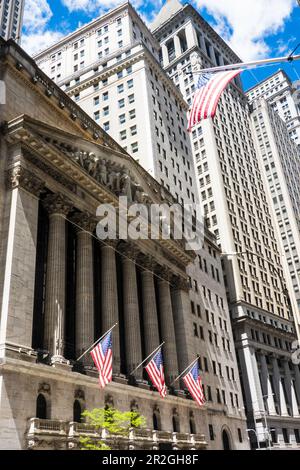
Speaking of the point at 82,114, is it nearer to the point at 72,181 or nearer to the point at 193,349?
the point at 72,181

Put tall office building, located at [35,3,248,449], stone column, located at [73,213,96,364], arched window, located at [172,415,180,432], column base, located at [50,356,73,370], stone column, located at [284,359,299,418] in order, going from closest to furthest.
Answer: column base, located at [50,356,73,370] < stone column, located at [73,213,96,364] < arched window, located at [172,415,180,432] < tall office building, located at [35,3,248,449] < stone column, located at [284,359,299,418]

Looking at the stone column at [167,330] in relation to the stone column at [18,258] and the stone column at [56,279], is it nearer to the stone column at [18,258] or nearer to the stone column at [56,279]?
the stone column at [56,279]

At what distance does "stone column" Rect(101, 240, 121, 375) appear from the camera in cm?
4128

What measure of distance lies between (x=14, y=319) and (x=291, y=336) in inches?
3296

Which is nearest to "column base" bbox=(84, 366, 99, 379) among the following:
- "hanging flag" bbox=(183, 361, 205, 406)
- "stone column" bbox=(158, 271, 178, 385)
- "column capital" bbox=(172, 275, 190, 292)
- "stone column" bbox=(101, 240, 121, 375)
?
"stone column" bbox=(101, 240, 121, 375)

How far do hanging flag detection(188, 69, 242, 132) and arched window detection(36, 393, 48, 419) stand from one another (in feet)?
76.5

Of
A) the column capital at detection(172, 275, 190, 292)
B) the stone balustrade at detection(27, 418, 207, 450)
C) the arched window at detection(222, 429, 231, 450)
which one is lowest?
the stone balustrade at detection(27, 418, 207, 450)

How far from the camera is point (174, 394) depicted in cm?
4828

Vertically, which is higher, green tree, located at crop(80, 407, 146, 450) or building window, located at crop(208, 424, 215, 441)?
building window, located at crop(208, 424, 215, 441)

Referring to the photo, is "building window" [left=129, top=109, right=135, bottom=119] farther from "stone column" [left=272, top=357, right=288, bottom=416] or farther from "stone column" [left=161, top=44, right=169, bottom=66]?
"stone column" [left=161, top=44, right=169, bottom=66]

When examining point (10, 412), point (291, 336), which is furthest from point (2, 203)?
point (291, 336)

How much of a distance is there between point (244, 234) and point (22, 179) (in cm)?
7734

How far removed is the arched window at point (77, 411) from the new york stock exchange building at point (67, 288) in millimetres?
118

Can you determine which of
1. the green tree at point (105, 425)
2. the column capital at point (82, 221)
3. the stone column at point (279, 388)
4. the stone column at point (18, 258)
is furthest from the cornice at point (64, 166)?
the stone column at point (279, 388)
